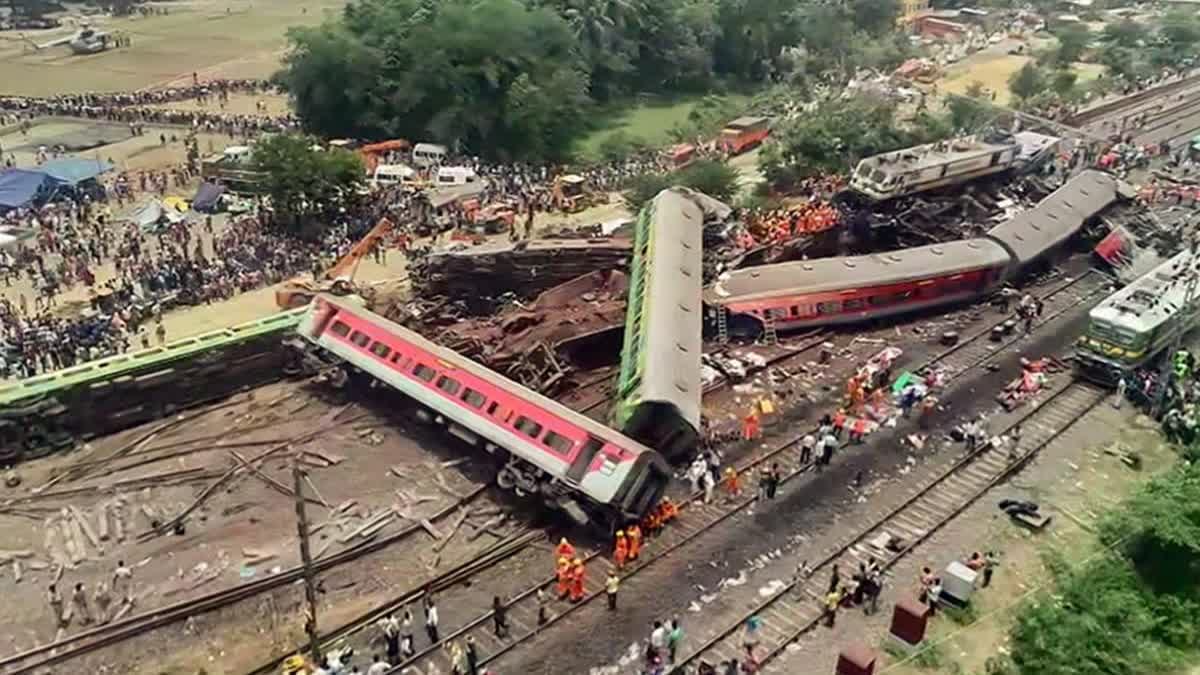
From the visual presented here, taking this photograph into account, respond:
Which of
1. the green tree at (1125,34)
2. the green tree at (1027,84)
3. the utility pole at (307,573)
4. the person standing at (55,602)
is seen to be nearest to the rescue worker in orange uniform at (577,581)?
the utility pole at (307,573)

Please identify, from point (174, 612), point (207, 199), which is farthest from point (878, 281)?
point (207, 199)


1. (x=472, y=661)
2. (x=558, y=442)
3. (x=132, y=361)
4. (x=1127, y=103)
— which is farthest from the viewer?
(x=1127, y=103)

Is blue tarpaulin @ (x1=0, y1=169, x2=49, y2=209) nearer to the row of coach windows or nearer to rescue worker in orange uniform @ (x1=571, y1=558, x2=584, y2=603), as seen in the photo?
the row of coach windows

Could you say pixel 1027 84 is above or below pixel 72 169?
above

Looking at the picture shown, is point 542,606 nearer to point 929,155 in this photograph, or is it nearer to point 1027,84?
point 929,155

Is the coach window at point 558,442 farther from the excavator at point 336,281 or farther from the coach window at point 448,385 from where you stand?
the excavator at point 336,281

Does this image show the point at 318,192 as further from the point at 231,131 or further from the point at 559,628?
the point at 559,628

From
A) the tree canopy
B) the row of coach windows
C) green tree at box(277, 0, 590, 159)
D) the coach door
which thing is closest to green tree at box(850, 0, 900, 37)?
the tree canopy

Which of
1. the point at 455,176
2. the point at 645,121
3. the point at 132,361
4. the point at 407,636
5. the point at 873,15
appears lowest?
the point at 645,121
